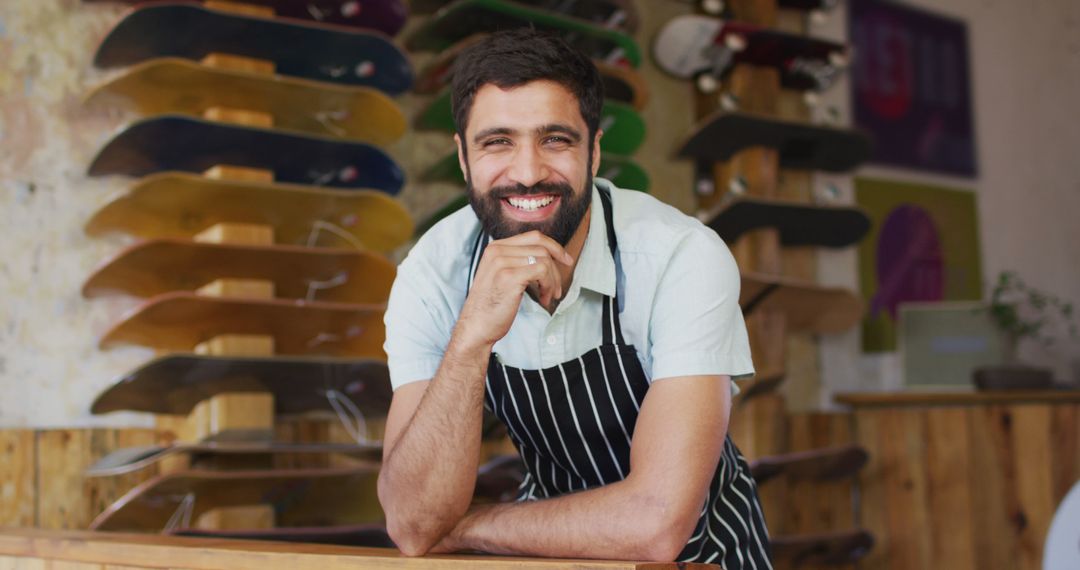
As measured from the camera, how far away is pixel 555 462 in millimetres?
1627

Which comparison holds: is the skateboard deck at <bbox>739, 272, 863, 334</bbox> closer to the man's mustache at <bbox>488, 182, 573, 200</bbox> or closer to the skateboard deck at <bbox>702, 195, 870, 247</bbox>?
the skateboard deck at <bbox>702, 195, 870, 247</bbox>

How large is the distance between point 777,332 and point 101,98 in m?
2.09

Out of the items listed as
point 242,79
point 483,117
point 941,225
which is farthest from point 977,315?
point 483,117

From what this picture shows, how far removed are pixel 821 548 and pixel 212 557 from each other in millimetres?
2428

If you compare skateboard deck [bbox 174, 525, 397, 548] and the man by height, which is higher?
the man

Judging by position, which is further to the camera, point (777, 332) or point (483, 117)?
point (777, 332)

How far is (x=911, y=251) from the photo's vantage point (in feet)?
14.1

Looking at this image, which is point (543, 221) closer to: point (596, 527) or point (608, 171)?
point (596, 527)

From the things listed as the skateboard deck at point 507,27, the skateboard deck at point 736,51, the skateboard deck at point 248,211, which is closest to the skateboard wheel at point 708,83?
the skateboard deck at point 736,51

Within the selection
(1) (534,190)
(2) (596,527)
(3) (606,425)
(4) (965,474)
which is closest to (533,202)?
(1) (534,190)

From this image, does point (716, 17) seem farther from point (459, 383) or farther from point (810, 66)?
point (459, 383)

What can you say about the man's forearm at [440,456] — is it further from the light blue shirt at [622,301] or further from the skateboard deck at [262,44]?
the skateboard deck at [262,44]

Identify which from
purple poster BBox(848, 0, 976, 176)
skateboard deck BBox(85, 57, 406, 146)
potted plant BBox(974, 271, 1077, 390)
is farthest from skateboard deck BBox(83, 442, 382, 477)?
purple poster BBox(848, 0, 976, 176)

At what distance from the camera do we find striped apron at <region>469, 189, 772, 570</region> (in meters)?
1.51
